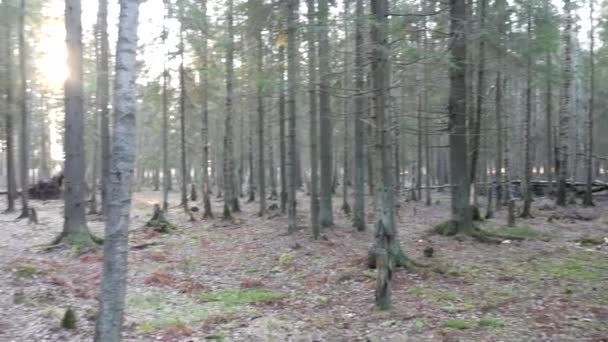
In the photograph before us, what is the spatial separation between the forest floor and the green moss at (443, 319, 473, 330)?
0.01 metres

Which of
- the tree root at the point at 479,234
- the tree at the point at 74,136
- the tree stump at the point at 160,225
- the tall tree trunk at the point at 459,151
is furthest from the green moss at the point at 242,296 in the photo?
the tree stump at the point at 160,225

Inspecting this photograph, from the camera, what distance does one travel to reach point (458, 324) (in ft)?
24.5

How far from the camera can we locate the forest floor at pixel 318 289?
7457mm

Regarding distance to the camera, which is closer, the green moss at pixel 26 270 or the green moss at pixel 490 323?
the green moss at pixel 490 323

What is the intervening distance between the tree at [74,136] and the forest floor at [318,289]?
0.76m

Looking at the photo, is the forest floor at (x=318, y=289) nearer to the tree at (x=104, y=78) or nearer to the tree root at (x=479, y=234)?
the tree root at (x=479, y=234)

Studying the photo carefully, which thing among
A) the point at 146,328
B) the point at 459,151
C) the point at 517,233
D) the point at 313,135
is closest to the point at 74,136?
the point at 313,135

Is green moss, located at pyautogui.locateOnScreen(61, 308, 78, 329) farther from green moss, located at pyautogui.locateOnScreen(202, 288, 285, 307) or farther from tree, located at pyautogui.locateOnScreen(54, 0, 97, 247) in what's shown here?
tree, located at pyautogui.locateOnScreen(54, 0, 97, 247)

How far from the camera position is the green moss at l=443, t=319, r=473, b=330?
738cm

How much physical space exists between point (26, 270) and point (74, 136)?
4.01 m

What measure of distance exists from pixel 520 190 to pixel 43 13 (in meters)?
23.9

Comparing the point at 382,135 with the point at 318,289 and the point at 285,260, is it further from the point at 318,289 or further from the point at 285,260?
the point at 285,260

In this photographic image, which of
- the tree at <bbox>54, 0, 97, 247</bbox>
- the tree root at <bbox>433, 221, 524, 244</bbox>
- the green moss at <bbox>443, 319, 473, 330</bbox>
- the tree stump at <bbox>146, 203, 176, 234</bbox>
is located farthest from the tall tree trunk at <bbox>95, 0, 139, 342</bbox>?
the tree stump at <bbox>146, 203, 176, 234</bbox>

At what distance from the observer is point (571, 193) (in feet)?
80.4
